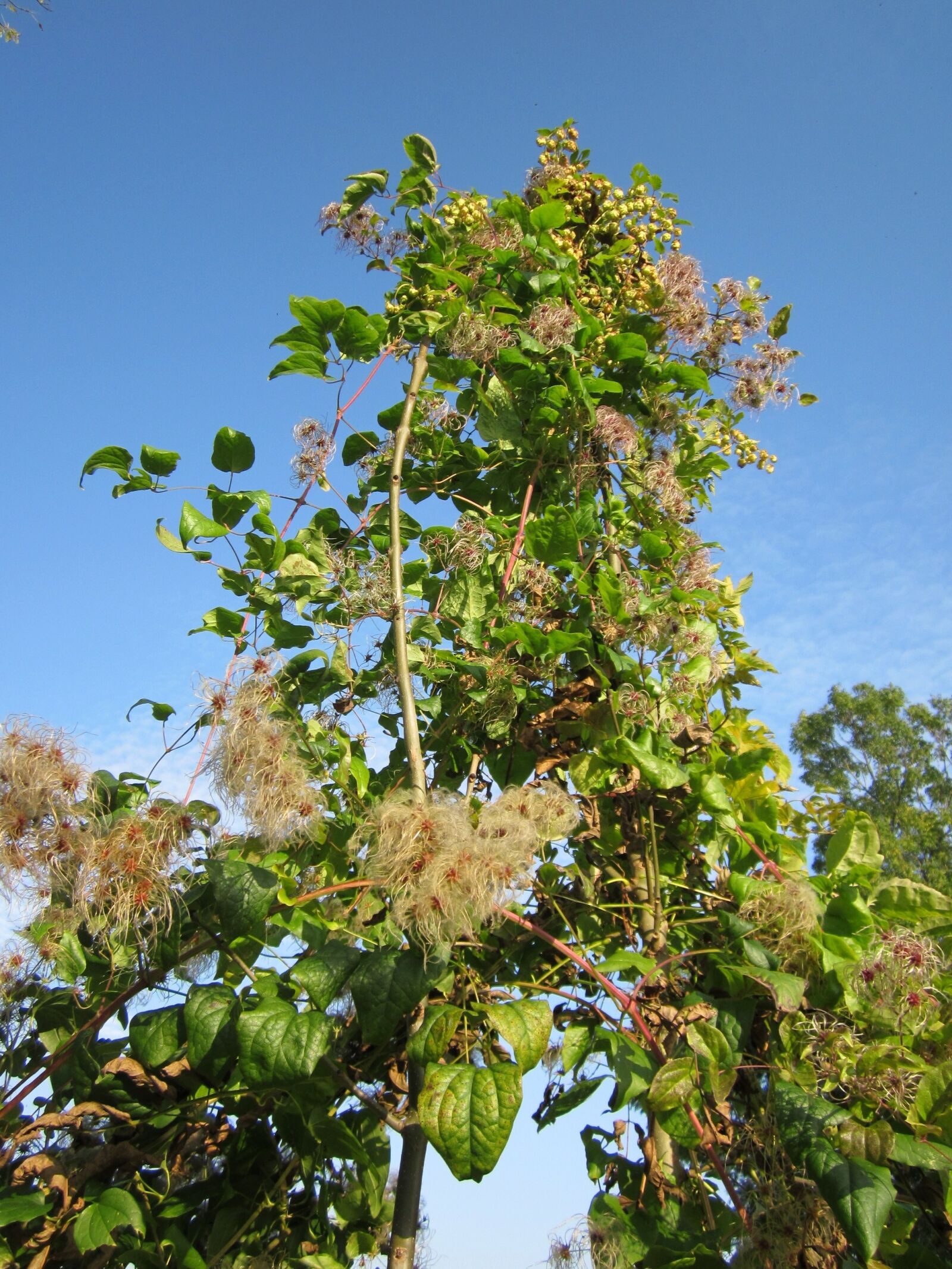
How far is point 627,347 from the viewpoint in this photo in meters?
2.09

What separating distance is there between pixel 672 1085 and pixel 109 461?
4.38ft

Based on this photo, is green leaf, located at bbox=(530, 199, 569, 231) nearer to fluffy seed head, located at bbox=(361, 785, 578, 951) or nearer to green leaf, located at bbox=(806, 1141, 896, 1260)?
fluffy seed head, located at bbox=(361, 785, 578, 951)

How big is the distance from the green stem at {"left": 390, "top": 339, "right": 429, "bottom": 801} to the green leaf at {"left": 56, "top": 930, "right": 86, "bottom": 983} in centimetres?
60

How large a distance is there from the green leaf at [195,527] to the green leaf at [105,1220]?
0.99 m

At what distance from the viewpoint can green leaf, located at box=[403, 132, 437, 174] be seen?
2068 millimetres

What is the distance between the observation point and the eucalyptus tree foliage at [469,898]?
128cm

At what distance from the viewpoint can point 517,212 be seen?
2145mm

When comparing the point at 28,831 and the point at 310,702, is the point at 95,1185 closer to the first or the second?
Answer: the point at 28,831

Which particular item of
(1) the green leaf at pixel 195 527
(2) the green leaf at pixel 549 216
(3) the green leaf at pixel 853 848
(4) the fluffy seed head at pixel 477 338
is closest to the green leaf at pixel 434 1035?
(3) the green leaf at pixel 853 848

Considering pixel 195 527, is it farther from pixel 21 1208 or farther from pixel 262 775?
pixel 21 1208

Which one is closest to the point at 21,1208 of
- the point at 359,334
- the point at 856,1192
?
the point at 856,1192

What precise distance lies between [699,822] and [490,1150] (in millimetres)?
775

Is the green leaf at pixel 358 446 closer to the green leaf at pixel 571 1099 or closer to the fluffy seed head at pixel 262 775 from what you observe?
the fluffy seed head at pixel 262 775

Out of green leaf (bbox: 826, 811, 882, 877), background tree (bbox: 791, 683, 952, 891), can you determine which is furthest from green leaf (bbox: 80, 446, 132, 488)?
background tree (bbox: 791, 683, 952, 891)
